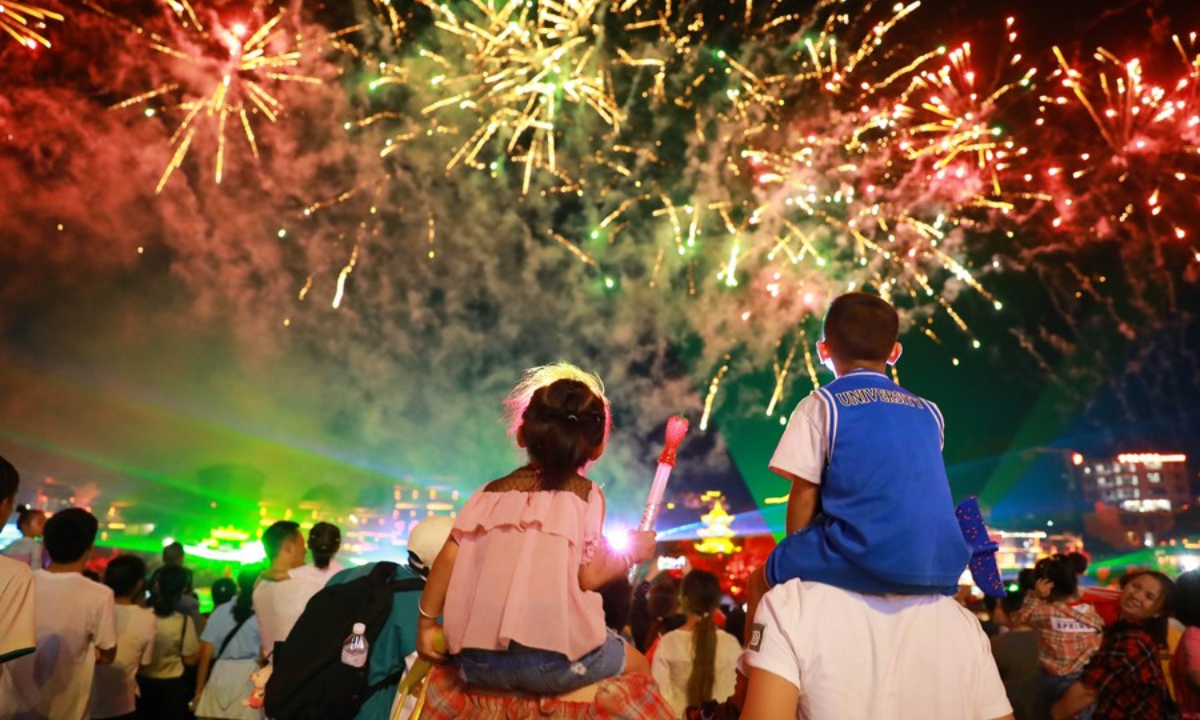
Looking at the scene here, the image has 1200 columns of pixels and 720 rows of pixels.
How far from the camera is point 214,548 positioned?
2053cm

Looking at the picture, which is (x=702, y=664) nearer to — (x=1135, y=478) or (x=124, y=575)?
(x=124, y=575)

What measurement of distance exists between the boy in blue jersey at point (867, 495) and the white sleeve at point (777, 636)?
106 millimetres

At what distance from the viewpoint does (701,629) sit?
6805 millimetres

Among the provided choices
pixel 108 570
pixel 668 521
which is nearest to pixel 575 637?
pixel 108 570

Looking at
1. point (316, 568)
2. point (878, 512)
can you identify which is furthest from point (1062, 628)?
point (316, 568)

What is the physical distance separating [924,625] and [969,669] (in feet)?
0.86

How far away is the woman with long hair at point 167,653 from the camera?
835cm

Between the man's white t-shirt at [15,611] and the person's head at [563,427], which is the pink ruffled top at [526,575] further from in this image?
the man's white t-shirt at [15,611]

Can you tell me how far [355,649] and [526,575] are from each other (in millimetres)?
1591

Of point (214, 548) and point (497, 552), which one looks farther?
point (214, 548)

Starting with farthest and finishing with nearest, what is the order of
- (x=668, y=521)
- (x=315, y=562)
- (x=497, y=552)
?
(x=668, y=521), (x=315, y=562), (x=497, y=552)

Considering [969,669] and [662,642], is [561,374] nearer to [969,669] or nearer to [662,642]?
[969,669]

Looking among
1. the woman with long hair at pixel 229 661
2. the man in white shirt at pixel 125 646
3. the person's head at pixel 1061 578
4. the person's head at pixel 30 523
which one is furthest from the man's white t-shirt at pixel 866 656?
the person's head at pixel 30 523

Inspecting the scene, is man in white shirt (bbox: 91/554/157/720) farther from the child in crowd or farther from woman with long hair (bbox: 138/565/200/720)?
the child in crowd
